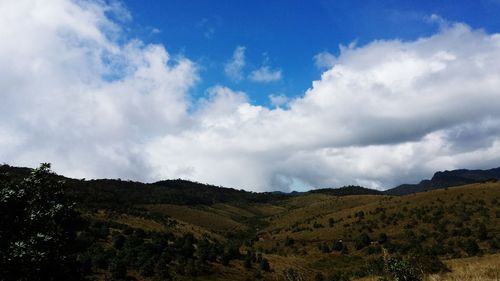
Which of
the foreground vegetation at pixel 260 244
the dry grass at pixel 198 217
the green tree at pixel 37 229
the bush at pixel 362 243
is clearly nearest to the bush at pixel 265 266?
the foreground vegetation at pixel 260 244

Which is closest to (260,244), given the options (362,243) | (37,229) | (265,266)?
(362,243)

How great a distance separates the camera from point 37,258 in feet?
65.0

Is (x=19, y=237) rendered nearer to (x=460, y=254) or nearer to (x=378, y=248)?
(x=460, y=254)

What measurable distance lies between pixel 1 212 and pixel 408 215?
89501mm

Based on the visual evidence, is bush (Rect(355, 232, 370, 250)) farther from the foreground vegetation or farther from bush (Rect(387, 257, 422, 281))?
bush (Rect(387, 257, 422, 281))

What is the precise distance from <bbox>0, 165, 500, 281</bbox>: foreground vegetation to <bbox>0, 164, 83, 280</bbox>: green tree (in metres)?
0.05

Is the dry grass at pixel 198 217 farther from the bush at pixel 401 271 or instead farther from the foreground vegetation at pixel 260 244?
the bush at pixel 401 271

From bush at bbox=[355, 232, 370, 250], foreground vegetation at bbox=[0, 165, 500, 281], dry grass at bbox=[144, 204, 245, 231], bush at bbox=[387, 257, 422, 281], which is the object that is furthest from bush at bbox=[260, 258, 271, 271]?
dry grass at bbox=[144, 204, 245, 231]

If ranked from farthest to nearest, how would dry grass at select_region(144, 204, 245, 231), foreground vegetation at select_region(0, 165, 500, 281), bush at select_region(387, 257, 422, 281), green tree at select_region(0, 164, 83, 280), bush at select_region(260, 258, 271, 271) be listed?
dry grass at select_region(144, 204, 245, 231) → bush at select_region(260, 258, 271, 271) → foreground vegetation at select_region(0, 165, 500, 281) → green tree at select_region(0, 164, 83, 280) → bush at select_region(387, 257, 422, 281)

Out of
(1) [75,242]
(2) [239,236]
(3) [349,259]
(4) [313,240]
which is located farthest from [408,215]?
(1) [75,242]

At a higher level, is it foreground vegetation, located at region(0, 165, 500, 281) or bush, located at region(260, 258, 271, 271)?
foreground vegetation, located at region(0, 165, 500, 281)

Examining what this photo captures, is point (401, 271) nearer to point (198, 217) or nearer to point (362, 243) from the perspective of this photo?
point (362, 243)

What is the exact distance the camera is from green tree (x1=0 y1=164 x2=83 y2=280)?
19391 millimetres

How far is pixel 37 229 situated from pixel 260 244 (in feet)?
276
